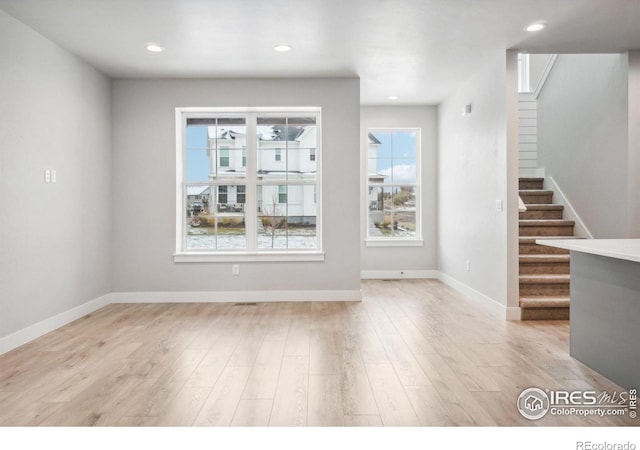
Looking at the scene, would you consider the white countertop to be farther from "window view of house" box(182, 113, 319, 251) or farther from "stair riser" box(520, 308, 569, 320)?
"window view of house" box(182, 113, 319, 251)

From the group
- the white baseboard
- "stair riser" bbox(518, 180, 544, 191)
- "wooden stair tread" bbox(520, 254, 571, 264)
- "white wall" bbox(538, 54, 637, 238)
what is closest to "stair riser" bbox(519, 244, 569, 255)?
"wooden stair tread" bbox(520, 254, 571, 264)

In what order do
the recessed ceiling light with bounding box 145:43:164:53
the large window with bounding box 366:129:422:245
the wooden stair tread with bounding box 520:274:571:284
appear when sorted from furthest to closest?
the large window with bounding box 366:129:422:245 → the wooden stair tread with bounding box 520:274:571:284 → the recessed ceiling light with bounding box 145:43:164:53

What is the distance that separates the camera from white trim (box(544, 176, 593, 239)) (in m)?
5.33

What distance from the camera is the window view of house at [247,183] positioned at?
5.50 meters

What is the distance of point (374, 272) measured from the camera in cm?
704

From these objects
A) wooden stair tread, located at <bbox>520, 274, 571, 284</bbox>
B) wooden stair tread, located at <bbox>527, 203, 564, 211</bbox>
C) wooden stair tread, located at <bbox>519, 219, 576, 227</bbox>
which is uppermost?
wooden stair tread, located at <bbox>527, 203, 564, 211</bbox>

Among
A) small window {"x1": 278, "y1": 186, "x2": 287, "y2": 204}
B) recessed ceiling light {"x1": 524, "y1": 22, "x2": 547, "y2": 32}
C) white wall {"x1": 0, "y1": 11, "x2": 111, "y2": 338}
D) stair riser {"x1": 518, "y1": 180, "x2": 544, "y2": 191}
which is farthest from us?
stair riser {"x1": 518, "y1": 180, "x2": 544, "y2": 191}

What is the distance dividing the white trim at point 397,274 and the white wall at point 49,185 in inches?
150

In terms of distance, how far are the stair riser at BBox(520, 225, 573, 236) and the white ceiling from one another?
2.07m

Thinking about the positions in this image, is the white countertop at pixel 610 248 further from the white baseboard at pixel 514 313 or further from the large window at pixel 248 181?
the large window at pixel 248 181

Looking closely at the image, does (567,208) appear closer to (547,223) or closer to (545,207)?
(545,207)

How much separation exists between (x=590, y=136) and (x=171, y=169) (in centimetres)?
500

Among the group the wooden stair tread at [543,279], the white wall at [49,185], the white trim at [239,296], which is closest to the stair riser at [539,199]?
the wooden stair tread at [543,279]

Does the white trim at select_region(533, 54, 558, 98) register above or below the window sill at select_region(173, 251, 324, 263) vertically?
above
